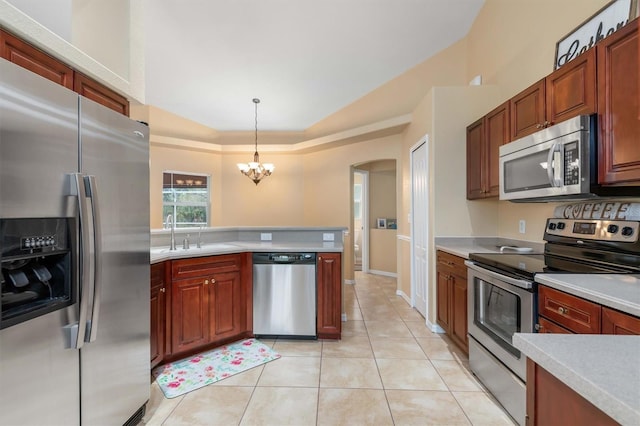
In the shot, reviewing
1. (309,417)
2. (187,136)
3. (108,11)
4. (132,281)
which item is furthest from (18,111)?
(187,136)

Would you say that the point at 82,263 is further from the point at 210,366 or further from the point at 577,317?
the point at 577,317

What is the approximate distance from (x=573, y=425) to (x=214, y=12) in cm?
375

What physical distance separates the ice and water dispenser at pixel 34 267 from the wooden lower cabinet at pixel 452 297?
2625mm

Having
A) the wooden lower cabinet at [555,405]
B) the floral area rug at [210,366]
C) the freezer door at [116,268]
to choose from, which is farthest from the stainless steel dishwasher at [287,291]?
the wooden lower cabinet at [555,405]

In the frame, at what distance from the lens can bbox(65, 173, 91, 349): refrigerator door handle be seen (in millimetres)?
1266

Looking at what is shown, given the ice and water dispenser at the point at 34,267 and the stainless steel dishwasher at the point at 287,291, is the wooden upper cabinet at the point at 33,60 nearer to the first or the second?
the ice and water dispenser at the point at 34,267

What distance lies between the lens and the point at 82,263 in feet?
4.22

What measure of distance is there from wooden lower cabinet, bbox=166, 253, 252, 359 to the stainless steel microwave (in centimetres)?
242

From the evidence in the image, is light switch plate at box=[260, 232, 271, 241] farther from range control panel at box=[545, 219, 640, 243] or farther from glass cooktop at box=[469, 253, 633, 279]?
range control panel at box=[545, 219, 640, 243]

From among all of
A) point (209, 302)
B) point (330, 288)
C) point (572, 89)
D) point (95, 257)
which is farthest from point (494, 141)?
point (95, 257)

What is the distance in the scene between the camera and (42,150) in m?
1.15

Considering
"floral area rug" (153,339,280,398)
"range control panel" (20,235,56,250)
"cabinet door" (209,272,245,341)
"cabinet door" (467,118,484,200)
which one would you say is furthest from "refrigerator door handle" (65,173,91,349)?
"cabinet door" (467,118,484,200)

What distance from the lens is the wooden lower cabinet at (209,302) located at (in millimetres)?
2447

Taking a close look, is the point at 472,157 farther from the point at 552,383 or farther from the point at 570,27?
the point at 552,383
